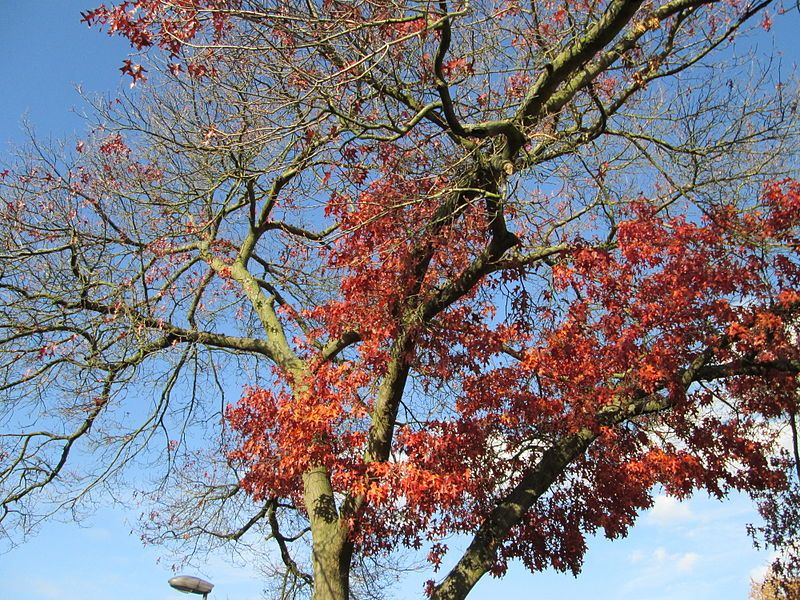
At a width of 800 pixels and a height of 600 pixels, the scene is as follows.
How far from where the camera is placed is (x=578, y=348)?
7387 millimetres

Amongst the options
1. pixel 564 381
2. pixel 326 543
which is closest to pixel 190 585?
pixel 326 543

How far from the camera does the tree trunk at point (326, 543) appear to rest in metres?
6.86

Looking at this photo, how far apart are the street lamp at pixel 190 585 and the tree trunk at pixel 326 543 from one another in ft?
9.45

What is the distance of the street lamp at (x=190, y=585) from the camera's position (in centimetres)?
908

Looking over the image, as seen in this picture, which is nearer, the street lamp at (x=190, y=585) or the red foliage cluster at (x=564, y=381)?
the red foliage cluster at (x=564, y=381)

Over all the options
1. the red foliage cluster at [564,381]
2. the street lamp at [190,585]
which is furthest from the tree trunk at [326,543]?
the street lamp at [190,585]

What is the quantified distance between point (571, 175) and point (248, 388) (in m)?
4.29

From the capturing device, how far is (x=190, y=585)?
30.0 feet

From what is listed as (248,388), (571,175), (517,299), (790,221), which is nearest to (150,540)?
(248,388)

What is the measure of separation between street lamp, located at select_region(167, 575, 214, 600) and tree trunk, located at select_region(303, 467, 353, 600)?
Answer: 2881 millimetres

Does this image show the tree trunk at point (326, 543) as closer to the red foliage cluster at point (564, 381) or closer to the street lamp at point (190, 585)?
the red foliage cluster at point (564, 381)

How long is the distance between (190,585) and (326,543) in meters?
3.19

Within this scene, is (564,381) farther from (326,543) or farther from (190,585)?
(190,585)

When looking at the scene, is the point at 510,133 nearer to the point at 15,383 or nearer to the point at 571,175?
the point at 571,175
